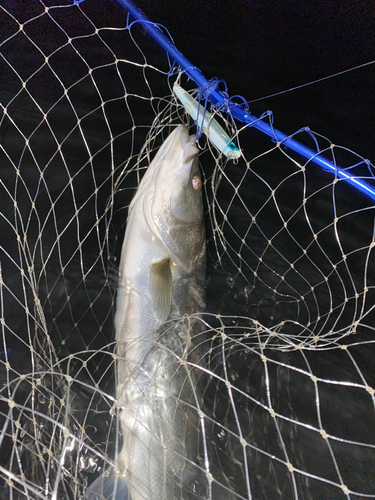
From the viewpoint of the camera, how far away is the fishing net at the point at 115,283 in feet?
6.42

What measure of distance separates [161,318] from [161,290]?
0.52 feet

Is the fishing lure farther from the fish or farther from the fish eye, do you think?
the fish eye

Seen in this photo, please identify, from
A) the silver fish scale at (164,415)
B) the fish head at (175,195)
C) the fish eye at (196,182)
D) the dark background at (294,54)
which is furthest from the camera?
the dark background at (294,54)

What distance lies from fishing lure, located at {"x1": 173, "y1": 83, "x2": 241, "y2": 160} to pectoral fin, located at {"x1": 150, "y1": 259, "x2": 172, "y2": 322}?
29.0 inches

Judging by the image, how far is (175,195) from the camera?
2.00m

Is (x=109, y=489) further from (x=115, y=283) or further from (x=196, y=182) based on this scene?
(x=196, y=182)

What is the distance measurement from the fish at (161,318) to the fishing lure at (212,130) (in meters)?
0.16

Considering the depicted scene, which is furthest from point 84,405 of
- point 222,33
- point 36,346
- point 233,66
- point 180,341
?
point 222,33

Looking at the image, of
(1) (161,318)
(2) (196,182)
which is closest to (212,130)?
(2) (196,182)

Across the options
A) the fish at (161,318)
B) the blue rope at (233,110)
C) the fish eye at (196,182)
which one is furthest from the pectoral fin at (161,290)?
the blue rope at (233,110)

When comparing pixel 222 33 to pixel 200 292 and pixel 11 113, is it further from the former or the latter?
pixel 200 292

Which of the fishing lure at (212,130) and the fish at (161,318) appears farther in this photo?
the fish at (161,318)

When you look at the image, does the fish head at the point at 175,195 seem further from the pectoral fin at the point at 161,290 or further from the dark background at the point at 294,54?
the dark background at the point at 294,54

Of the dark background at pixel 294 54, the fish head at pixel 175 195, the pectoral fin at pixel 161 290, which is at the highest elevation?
the dark background at pixel 294 54
